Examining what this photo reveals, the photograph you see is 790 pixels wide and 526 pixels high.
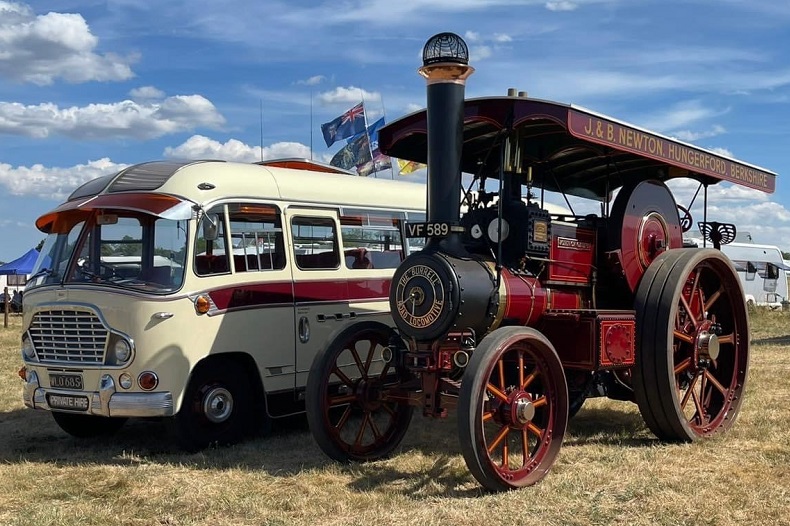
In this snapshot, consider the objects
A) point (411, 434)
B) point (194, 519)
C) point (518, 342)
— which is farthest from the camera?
point (411, 434)

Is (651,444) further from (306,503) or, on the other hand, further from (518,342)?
(306,503)

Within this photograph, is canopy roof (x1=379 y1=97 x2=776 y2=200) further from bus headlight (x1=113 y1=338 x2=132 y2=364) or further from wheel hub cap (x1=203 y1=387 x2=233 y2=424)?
bus headlight (x1=113 y1=338 x2=132 y2=364)

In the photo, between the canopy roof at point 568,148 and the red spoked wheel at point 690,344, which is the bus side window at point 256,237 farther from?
the red spoked wheel at point 690,344

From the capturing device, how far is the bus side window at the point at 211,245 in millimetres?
6203

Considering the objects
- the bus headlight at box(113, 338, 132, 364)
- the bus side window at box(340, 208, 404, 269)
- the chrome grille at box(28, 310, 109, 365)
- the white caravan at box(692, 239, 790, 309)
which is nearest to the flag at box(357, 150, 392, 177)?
the bus side window at box(340, 208, 404, 269)

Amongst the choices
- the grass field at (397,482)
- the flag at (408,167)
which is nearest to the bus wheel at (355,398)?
A: the grass field at (397,482)

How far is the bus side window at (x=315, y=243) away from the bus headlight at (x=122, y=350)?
5.14 feet

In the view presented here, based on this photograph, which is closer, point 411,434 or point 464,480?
point 464,480

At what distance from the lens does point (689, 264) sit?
6.05 metres

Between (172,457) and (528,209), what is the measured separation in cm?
303

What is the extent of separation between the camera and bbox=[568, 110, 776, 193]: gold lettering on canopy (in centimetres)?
526

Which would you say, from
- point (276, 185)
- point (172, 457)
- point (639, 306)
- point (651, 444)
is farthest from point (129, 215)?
point (651, 444)

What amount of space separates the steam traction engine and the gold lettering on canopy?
1 centimetres

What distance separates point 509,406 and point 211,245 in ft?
8.83
